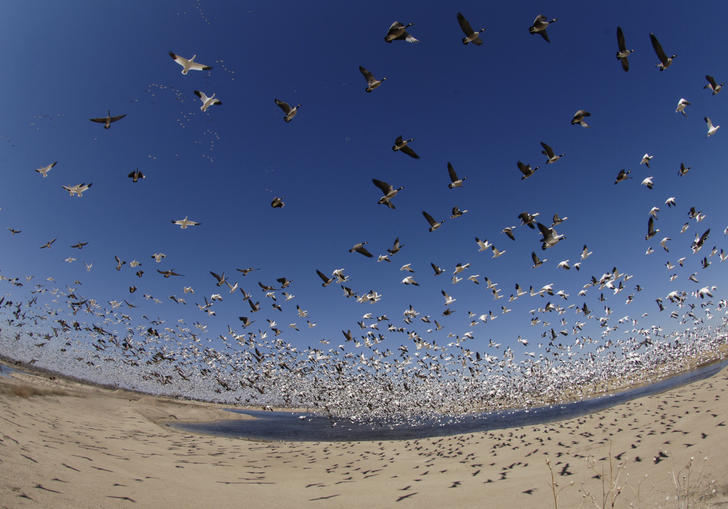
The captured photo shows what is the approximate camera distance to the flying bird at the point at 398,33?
1053 cm

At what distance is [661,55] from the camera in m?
10.9

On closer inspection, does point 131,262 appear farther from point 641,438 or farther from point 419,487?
point 641,438

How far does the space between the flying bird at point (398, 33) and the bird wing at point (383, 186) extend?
5.13m

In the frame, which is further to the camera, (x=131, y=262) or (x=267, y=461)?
(x=131, y=262)

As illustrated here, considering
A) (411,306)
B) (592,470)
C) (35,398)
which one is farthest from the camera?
(35,398)

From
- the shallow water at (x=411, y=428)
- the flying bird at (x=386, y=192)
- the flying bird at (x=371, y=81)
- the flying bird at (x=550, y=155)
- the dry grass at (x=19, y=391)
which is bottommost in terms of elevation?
the shallow water at (x=411, y=428)

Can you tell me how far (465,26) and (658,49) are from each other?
666 centimetres

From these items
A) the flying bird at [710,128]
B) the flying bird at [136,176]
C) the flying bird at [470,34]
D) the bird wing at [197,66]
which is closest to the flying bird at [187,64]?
the bird wing at [197,66]

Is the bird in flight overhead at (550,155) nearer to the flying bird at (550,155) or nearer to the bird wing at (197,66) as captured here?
the flying bird at (550,155)

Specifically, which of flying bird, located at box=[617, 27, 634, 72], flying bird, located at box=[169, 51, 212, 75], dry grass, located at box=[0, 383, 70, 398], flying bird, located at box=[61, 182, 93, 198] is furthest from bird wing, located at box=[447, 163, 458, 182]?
dry grass, located at box=[0, 383, 70, 398]

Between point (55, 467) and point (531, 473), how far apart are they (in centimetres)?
1488

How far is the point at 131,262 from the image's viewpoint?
68.0 ft

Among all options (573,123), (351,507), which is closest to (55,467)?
(351,507)

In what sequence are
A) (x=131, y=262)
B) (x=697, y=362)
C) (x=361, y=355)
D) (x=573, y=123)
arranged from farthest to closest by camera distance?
(x=697, y=362) → (x=361, y=355) → (x=131, y=262) → (x=573, y=123)
